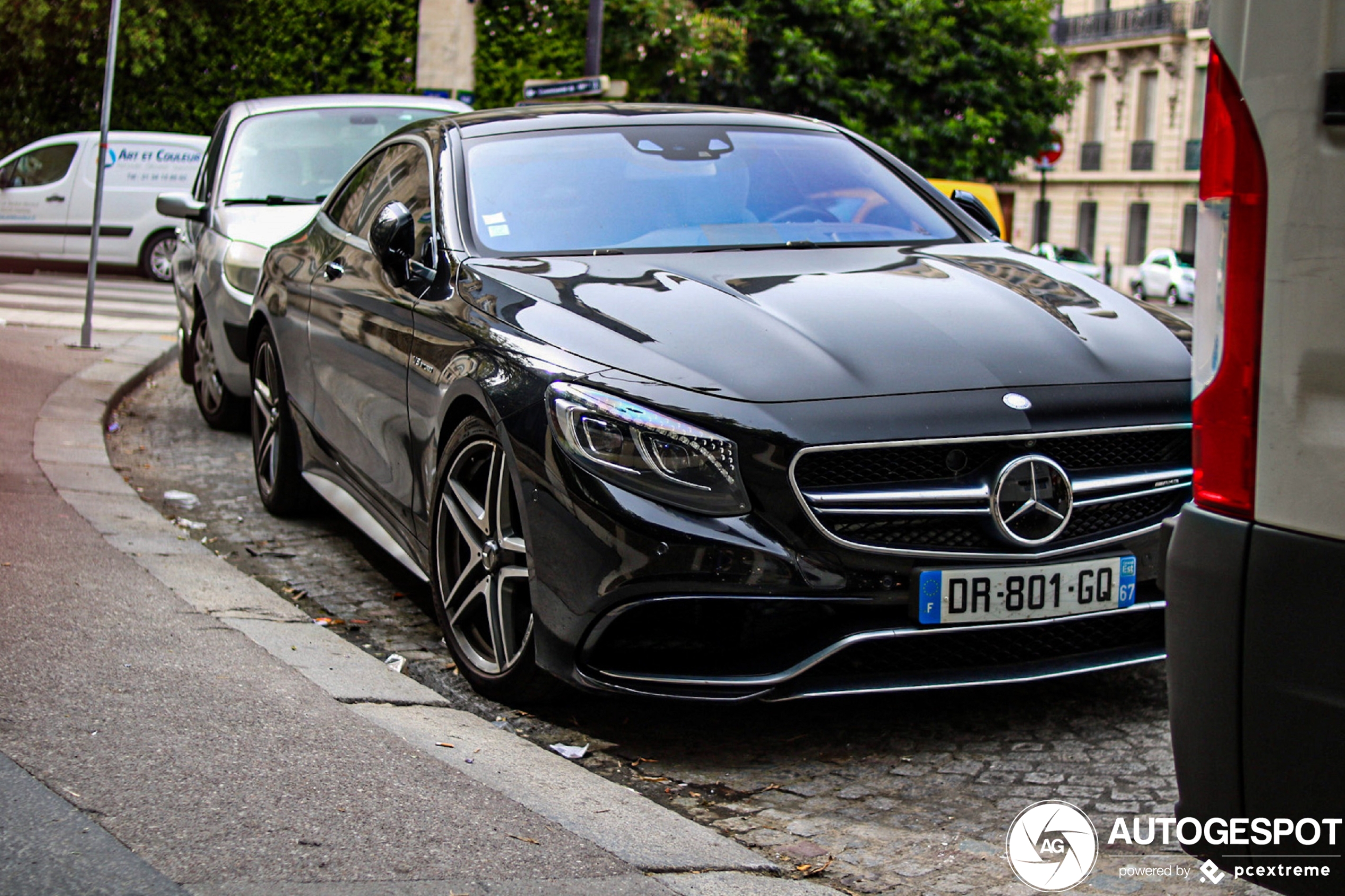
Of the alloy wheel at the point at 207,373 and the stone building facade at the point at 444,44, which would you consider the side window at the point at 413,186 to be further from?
the stone building facade at the point at 444,44

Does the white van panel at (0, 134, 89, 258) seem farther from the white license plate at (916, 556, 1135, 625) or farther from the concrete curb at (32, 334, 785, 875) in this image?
the white license plate at (916, 556, 1135, 625)

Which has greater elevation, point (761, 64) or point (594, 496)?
point (761, 64)

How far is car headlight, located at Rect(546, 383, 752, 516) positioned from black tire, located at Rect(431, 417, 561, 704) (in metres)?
0.29

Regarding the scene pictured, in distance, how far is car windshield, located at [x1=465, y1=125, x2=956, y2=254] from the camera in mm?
4949

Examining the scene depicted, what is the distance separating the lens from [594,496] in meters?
3.70

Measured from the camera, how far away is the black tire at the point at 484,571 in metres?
4.07

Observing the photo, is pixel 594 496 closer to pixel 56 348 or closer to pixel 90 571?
pixel 90 571

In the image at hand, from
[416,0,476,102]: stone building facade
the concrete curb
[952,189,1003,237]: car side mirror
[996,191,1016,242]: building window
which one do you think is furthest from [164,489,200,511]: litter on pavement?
[996,191,1016,242]: building window

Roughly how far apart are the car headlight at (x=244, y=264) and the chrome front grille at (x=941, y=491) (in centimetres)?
510

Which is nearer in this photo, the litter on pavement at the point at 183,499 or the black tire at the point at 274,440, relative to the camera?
the black tire at the point at 274,440

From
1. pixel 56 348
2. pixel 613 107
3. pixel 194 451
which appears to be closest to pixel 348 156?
pixel 194 451

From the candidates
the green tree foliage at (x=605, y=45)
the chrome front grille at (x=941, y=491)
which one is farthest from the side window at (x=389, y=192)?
the green tree foliage at (x=605, y=45)

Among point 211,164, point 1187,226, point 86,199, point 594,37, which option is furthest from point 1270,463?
point 1187,226

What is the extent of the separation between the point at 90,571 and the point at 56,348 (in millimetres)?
6818
